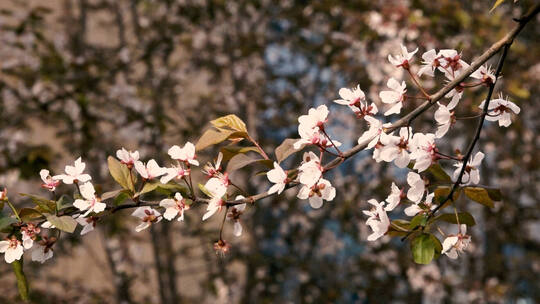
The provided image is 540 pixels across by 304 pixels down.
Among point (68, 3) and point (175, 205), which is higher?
point (175, 205)

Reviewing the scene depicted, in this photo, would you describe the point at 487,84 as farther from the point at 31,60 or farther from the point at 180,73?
the point at 180,73

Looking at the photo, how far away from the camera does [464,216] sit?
0.93 m

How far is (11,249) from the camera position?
0.90m

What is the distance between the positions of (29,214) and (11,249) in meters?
0.06

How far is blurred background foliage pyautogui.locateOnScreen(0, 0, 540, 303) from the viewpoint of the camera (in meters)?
3.23

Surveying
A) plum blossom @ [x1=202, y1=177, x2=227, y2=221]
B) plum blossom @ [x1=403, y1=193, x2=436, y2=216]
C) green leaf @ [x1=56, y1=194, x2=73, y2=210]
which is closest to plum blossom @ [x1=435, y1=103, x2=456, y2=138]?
plum blossom @ [x1=403, y1=193, x2=436, y2=216]

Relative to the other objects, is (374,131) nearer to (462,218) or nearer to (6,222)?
(462,218)

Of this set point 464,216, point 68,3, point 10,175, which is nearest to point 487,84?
point 464,216

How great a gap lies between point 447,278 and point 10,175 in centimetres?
289

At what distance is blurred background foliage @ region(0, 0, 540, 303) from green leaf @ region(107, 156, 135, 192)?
1920mm

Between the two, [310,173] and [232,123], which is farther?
[232,123]

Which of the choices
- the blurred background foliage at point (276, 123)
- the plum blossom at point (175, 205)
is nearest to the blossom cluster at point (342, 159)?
the plum blossom at point (175, 205)

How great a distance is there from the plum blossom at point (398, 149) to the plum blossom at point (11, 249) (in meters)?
0.56

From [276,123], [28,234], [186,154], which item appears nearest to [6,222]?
[28,234]
